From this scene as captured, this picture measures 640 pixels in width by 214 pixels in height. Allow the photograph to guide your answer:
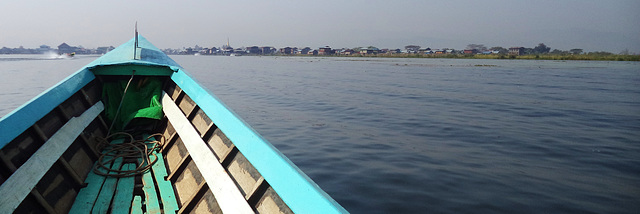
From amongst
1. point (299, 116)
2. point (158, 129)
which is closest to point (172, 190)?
point (158, 129)

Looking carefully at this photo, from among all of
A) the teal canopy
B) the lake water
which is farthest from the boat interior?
the lake water

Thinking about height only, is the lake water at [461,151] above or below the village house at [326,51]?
below

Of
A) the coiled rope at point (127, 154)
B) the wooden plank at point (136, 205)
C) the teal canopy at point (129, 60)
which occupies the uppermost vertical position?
the teal canopy at point (129, 60)

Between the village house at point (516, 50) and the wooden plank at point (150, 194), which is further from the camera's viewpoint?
the village house at point (516, 50)

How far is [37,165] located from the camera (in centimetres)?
318

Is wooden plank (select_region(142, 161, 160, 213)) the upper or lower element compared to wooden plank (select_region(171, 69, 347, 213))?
lower

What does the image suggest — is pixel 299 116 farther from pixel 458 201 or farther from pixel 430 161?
pixel 458 201

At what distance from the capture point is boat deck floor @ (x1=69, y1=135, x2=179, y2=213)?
3.34m

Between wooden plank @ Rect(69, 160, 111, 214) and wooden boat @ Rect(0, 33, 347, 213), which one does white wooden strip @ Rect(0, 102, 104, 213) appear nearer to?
wooden boat @ Rect(0, 33, 347, 213)

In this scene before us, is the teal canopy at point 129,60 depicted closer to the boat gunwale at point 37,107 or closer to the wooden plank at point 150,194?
the boat gunwale at point 37,107

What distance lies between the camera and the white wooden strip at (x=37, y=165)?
8.62 feet

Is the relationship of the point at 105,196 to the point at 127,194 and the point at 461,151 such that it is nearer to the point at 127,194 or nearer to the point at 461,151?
the point at 127,194

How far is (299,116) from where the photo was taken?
1187 cm

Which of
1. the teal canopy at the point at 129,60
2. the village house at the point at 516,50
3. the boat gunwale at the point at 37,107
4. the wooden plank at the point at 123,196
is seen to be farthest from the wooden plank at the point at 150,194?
the village house at the point at 516,50
